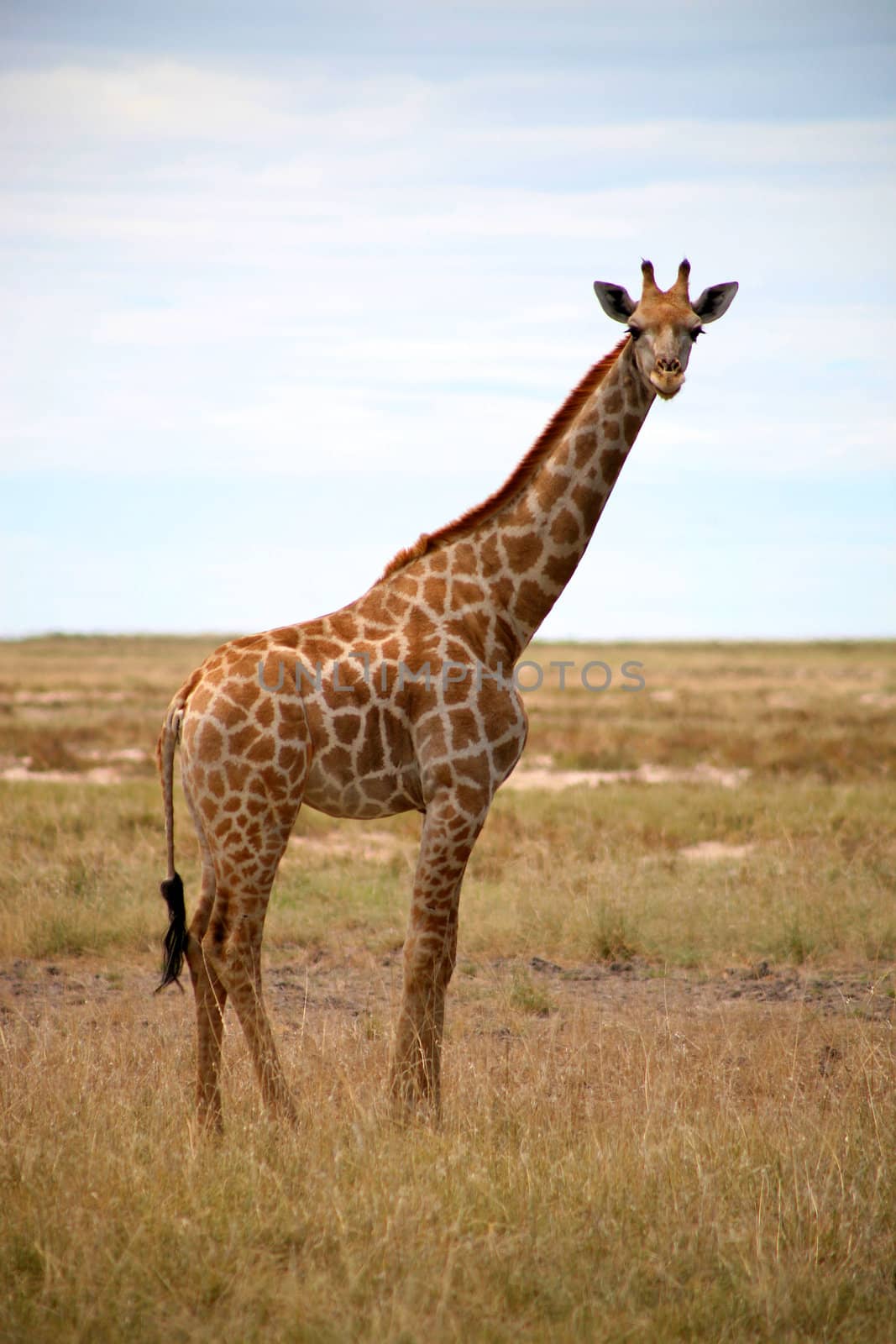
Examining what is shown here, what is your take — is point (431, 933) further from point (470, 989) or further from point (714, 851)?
point (714, 851)

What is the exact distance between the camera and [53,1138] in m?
5.27

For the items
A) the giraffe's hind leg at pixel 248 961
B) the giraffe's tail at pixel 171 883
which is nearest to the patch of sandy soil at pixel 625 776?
the giraffe's tail at pixel 171 883

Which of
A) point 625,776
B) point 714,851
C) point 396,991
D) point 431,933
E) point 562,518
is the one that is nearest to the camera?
point 431,933

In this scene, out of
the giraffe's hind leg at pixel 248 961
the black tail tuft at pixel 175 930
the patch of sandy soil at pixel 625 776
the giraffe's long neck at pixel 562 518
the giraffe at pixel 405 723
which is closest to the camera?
the giraffe's hind leg at pixel 248 961

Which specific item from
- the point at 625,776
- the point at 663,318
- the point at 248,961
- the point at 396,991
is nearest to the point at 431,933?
the point at 248,961

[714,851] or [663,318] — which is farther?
[714,851]

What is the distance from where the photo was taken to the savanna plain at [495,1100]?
417 cm

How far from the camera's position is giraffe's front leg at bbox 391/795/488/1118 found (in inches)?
232

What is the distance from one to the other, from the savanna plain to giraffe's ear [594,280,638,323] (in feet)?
10.2

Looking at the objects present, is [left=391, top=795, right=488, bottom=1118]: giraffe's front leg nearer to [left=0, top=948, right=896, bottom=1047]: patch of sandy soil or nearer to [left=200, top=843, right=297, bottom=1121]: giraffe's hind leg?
[left=200, top=843, right=297, bottom=1121]: giraffe's hind leg

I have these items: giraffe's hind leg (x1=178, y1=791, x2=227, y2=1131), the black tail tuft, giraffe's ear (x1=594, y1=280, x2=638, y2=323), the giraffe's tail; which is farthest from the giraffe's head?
the black tail tuft

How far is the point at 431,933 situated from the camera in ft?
19.5

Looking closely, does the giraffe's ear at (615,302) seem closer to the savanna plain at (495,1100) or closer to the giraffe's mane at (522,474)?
the giraffe's mane at (522,474)

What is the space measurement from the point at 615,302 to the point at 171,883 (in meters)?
3.56
